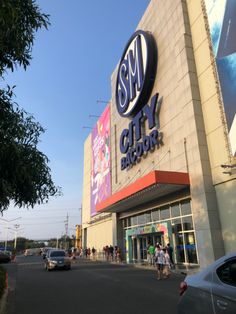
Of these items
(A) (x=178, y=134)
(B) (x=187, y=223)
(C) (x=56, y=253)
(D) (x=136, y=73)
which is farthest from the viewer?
(D) (x=136, y=73)

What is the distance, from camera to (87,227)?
174 ft

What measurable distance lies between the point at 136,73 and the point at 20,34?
24280mm

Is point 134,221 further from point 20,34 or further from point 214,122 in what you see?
point 20,34

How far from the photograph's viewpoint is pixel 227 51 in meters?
18.9

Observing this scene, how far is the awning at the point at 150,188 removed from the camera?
20.9 m

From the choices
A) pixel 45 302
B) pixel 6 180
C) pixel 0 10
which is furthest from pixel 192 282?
pixel 45 302

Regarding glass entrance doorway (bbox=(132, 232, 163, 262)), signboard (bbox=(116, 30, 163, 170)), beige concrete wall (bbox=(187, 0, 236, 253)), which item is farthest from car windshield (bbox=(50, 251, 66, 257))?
beige concrete wall (bbox=(187, 0, 236, 253))

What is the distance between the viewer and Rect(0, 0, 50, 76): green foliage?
617 cm


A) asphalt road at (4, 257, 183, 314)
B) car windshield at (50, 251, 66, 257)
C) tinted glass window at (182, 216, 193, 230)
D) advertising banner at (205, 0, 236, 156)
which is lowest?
asphalt road at (4, 257, 183, 314)

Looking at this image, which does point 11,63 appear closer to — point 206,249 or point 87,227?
point 206,249

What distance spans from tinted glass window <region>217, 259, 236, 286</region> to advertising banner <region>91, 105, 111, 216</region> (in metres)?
34.4

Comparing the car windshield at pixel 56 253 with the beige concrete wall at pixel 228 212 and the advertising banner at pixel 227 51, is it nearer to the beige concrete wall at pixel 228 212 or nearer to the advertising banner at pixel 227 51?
the beige concrete wall at pixel 228 212

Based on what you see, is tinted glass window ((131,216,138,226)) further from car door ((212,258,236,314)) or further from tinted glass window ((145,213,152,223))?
car door ((212,258,236,314))

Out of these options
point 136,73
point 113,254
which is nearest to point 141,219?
point 113,254
